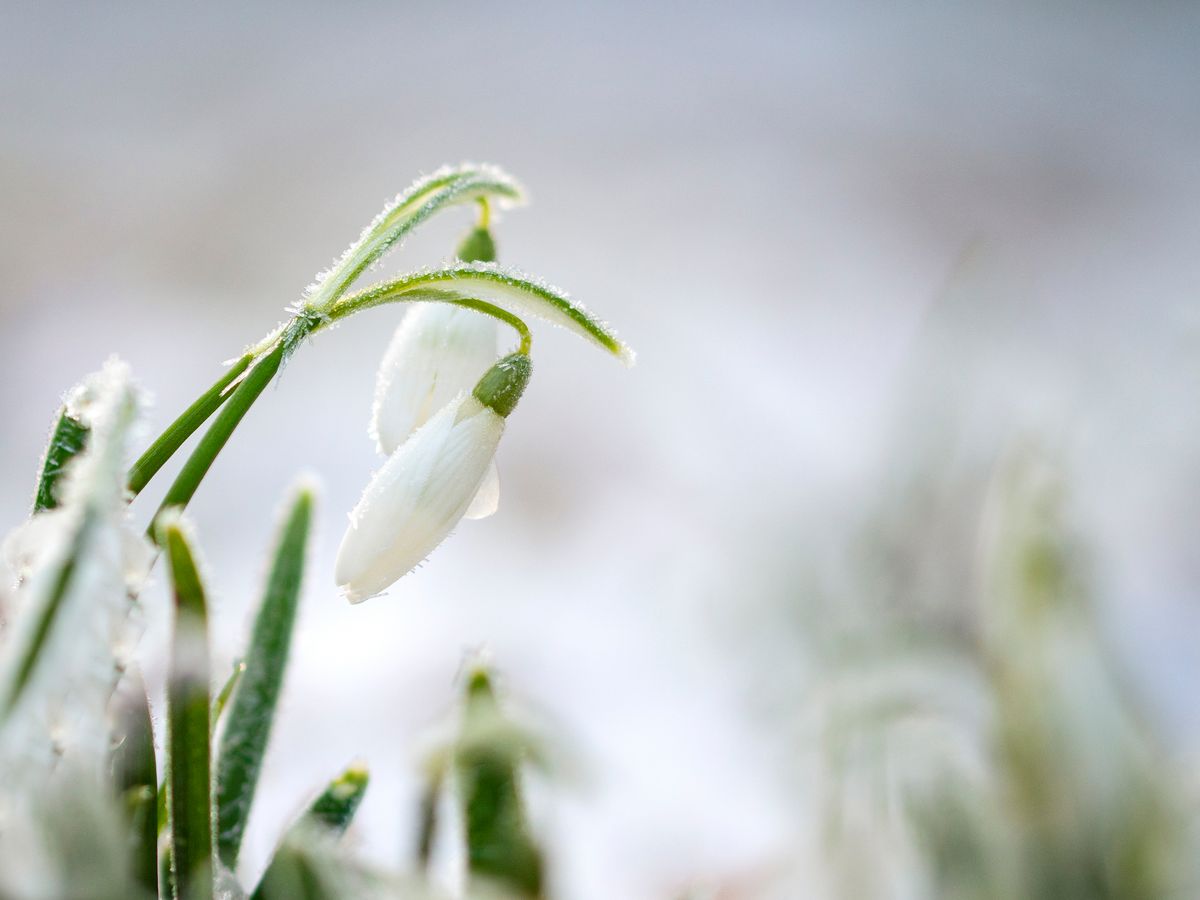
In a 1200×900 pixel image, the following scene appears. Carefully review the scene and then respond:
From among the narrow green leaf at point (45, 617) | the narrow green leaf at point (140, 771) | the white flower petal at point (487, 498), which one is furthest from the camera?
the white flower petal at point (487, 498)

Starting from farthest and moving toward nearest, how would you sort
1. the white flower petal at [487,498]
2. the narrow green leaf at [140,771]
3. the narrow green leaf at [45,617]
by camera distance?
the white flower petal at [487,498] → the narrow green leaf at [140,771] → the narrow green leaf at [45,617]

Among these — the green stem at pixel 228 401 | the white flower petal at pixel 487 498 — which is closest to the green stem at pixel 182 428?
the green stem at pixel 228 401

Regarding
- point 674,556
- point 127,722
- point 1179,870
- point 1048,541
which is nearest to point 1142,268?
point 674,556

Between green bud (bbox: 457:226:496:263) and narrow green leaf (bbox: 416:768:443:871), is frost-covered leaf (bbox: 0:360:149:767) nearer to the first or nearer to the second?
narrow green leaf (bbox: 416:768:443:871)

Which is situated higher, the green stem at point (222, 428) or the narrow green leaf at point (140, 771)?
the green stem at point (222, 428)

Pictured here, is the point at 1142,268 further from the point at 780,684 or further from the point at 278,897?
the point at 278,897

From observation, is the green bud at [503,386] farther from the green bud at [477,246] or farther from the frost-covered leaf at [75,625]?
the frost-covered leaf at [75,625]
